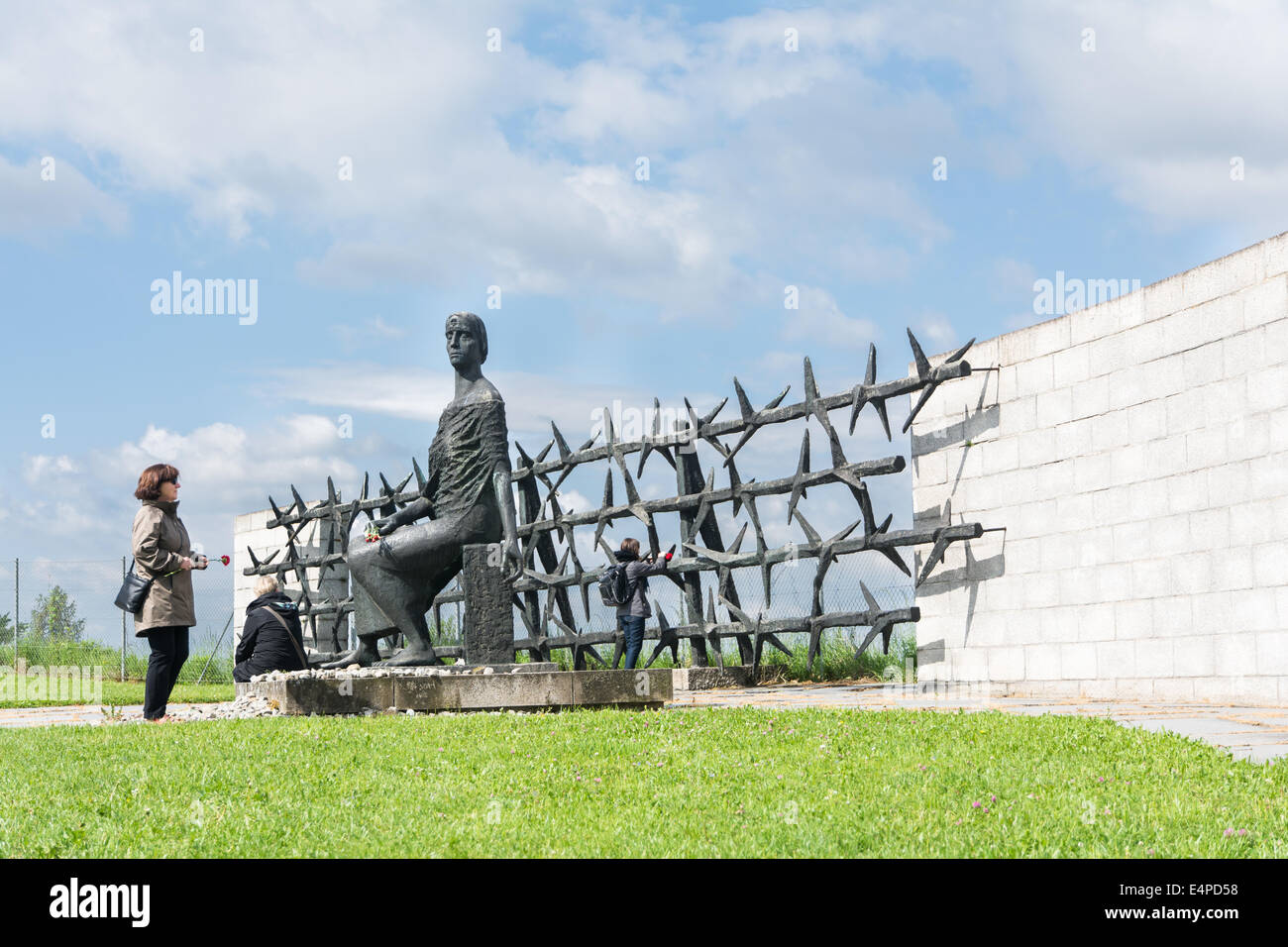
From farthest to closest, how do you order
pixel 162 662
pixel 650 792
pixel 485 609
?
pixel 485 609
pixel 162 662
pixel 650 792

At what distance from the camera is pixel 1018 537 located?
11.2 m

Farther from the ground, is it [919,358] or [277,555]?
[919,358]

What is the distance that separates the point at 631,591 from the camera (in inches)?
537

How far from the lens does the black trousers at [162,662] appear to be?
8820mm

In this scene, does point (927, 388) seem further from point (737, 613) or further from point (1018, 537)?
point (737, 613)

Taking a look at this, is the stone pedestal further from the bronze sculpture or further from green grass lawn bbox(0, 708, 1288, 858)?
green grass lawn bbox(0, 708, 1288, 858)

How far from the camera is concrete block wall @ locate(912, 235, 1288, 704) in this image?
9211 millimetres

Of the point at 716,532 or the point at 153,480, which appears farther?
the point at 716,532

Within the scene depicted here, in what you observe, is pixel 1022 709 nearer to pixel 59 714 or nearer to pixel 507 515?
pixel 507 515

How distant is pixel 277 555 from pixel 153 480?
14523 mm

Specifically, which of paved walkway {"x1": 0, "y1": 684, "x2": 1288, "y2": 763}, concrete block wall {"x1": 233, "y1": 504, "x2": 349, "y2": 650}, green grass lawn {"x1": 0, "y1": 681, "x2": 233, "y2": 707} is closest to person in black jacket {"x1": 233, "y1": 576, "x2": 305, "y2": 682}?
paved walkway {"x1": 0, "y1": 684, "x2": 1288, "y2": 763}

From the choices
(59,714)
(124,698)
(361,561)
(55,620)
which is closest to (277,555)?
(55,620)
